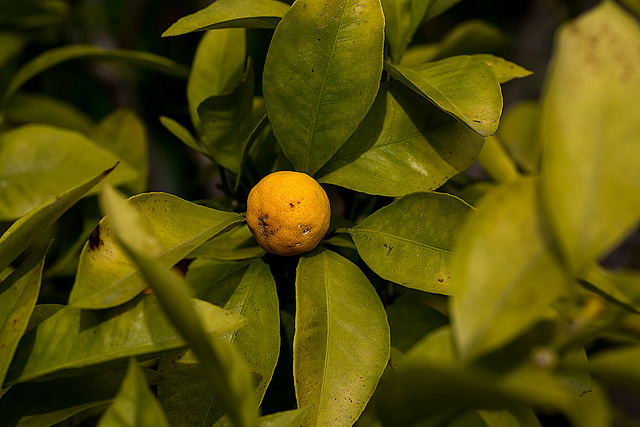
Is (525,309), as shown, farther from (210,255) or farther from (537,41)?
(537,41)

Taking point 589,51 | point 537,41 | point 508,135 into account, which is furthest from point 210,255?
point 537,41

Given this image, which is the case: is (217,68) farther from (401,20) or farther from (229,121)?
(401,20)

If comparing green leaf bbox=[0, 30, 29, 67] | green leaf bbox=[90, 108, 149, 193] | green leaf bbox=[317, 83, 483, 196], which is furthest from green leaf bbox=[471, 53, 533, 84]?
green leaf bbox=[0, 30, 29, 67]

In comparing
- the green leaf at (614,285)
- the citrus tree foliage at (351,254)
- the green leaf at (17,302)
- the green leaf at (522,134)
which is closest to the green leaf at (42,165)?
the citrus tree foliage at (351,254)

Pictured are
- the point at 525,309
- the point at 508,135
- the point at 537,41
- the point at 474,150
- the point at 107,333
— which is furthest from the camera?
the point at 537,41

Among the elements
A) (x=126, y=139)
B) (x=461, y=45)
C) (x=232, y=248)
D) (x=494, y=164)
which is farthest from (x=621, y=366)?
(x=126, y=139)

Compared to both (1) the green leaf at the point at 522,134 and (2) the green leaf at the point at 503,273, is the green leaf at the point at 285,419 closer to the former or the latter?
(2) the green leaf at the point at 503,273

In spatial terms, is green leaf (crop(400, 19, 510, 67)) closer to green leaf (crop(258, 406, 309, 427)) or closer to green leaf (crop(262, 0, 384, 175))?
green leaf (crop(262, 0, 384, 175))
